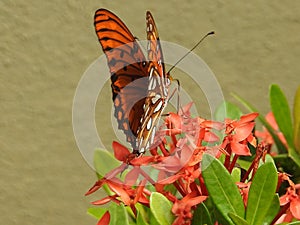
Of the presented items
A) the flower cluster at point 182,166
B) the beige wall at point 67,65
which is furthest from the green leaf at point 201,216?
the beige wall at point 67,65

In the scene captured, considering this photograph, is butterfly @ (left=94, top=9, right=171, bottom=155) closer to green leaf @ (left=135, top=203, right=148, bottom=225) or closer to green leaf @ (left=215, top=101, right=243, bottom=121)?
green leaf @ (left=135, top=203, right=148, bottom=225)

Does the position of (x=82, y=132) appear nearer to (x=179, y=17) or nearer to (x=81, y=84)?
(x=81, y=84)

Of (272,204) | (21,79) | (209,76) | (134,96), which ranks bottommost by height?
(272,204)

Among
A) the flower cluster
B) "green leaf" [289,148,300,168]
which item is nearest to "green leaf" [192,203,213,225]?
the flower cluster

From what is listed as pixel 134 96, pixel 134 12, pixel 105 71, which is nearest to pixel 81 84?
pixel 105 71

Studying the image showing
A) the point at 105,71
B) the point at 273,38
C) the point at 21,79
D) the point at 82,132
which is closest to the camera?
the point at 82,132
